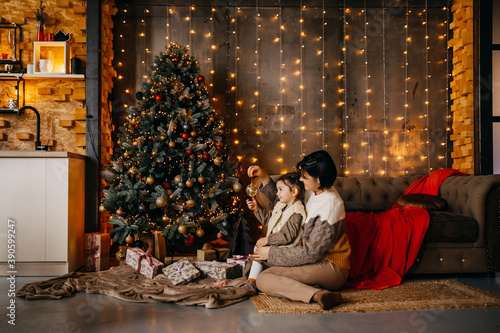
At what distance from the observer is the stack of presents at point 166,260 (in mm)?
3199

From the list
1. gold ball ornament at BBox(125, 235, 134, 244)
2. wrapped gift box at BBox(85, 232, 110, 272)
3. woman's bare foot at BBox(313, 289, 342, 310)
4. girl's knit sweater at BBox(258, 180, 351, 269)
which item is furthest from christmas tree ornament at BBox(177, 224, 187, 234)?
woman's bare foot at BBox(313, 289, 342, 310)

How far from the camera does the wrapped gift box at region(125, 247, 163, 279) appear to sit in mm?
3287

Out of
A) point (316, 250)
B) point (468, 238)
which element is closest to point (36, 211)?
point (316, 250)

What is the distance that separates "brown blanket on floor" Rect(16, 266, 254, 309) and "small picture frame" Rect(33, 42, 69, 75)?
215 cm

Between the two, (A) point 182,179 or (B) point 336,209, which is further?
(A) point 182,179

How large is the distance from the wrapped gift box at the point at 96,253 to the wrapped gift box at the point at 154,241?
300mm

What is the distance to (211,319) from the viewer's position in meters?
2.31

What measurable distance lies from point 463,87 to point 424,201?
173 cm

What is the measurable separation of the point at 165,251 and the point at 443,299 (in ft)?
7.97

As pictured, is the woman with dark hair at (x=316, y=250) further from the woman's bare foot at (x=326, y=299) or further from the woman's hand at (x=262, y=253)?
the woman's bare foot at (x=326, y=299)

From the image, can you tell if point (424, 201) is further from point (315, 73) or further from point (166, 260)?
point (166, 260)

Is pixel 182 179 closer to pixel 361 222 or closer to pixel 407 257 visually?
pixel 361 222

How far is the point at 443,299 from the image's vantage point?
2693 mm

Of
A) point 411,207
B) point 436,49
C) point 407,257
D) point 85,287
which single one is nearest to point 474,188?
point 411,207
